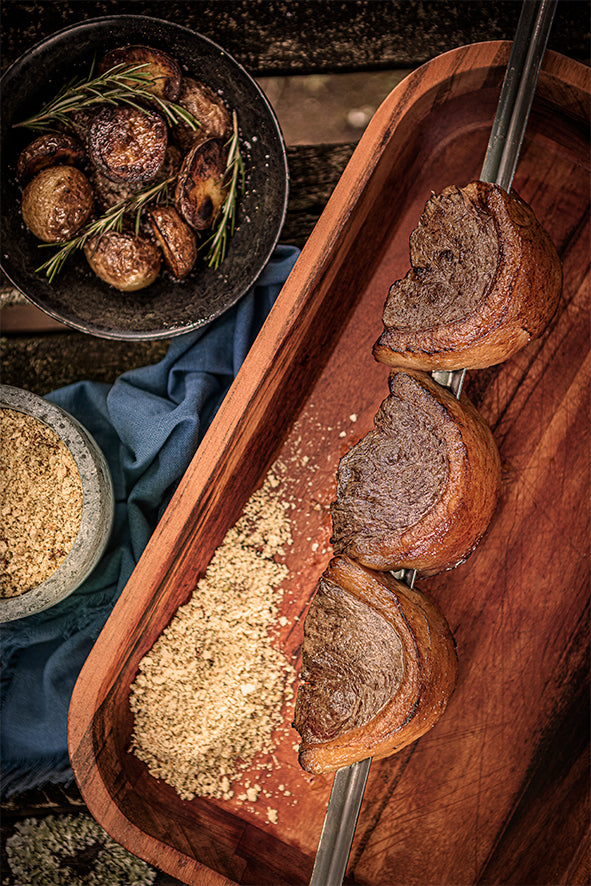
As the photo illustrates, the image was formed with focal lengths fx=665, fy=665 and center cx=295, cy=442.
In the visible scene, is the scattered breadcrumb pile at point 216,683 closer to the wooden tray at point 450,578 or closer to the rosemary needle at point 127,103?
the wooden tray at point 450,578

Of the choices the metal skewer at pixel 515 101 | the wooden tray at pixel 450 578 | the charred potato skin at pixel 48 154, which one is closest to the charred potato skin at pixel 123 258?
the charred potato skin at pixel 48 154

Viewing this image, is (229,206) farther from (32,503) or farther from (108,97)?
(32,503)

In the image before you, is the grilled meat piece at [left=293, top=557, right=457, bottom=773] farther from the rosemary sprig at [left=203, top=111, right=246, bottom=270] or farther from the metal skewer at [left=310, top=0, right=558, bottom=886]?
the rosemary sprig at [left=203, top=111, right=246, bottom=270]

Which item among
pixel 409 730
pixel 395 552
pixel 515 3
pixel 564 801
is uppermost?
pixel 515 3

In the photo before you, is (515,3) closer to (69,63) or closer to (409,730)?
(69,63)

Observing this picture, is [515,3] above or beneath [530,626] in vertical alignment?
above

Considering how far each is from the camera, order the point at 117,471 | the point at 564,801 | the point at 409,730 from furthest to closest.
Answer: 1. the point at 117,471
2. the point at 564,801
3. the point at 409,730

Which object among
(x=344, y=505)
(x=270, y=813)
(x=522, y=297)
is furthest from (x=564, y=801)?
(x=522, y=297)
